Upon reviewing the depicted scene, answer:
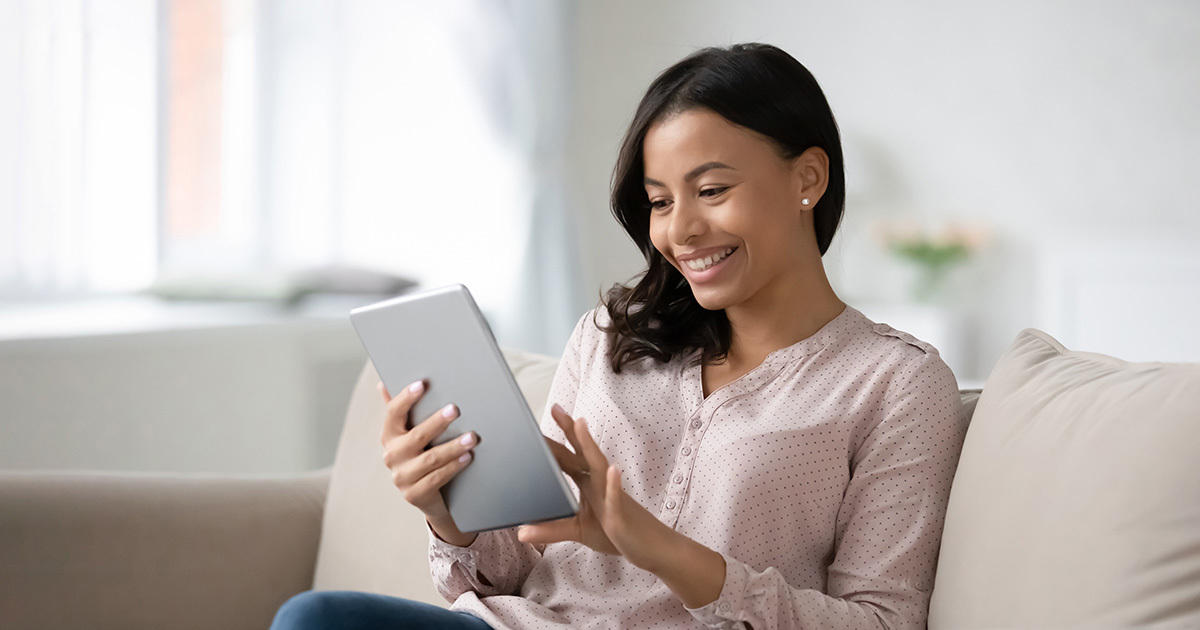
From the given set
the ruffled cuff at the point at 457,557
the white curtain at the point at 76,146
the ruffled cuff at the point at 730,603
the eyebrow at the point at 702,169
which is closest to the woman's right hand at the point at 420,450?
the ruffled cuff at the point at 457,557

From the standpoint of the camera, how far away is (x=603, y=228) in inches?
172

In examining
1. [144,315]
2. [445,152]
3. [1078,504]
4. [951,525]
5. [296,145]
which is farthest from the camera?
[445,152]

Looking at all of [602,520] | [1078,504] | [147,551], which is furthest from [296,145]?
[1078,504]

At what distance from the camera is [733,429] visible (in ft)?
3.71

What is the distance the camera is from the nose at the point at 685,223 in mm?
1156

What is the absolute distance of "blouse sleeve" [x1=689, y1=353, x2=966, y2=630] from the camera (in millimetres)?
983

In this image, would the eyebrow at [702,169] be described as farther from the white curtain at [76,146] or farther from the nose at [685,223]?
the white curtain at [76,146]

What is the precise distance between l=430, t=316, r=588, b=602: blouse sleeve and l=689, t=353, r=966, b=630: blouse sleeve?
278mm

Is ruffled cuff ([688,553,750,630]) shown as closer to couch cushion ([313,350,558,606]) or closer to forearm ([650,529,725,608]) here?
forearm ([650,529,725,608])

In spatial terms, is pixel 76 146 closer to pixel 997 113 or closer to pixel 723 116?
pixel 723 116

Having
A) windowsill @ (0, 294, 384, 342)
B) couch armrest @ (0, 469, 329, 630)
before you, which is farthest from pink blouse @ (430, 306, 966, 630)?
windowsill @ (0, 294, 384, 342)

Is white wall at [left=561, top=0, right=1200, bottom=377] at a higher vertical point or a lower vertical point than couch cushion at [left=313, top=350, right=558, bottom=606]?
higher

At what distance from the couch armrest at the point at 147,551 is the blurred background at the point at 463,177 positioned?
3.25 ft

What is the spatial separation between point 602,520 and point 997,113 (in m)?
3.29
